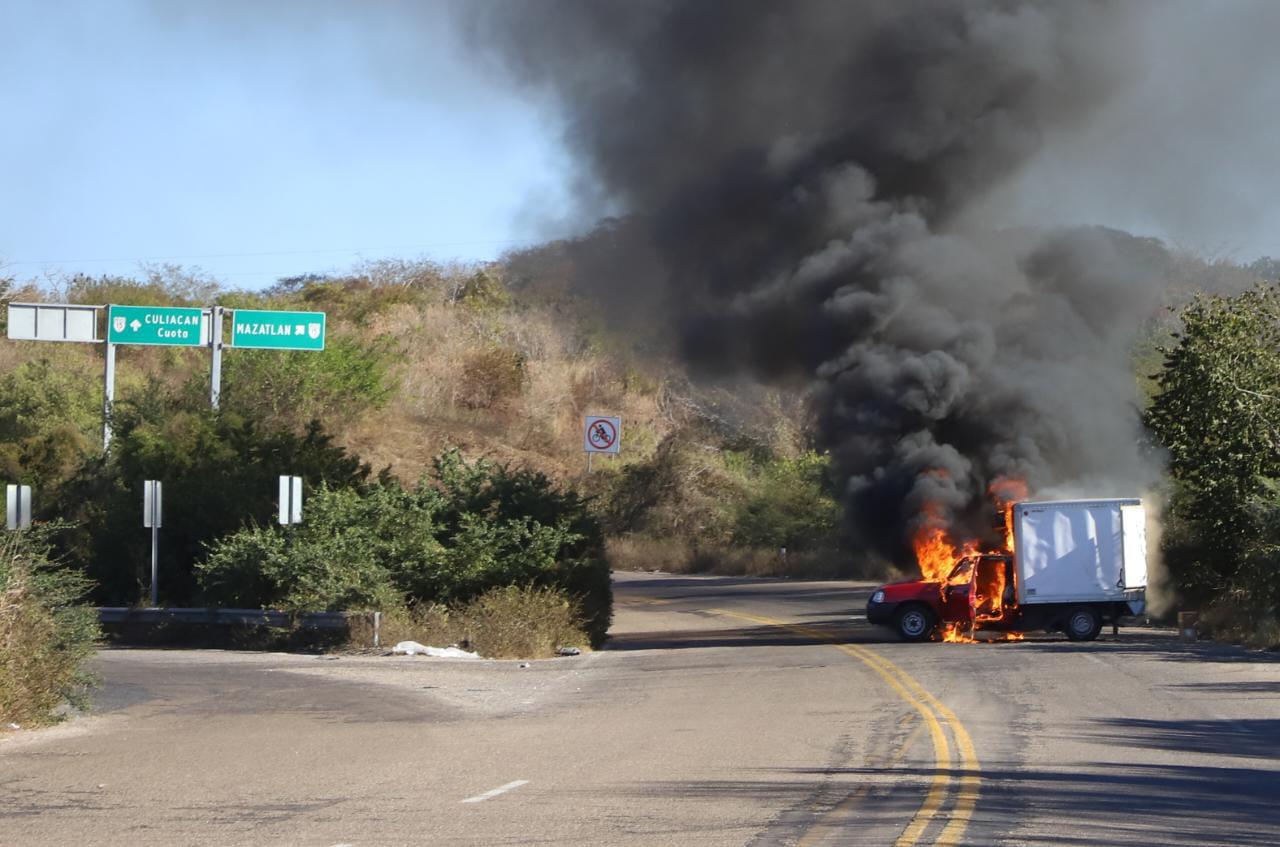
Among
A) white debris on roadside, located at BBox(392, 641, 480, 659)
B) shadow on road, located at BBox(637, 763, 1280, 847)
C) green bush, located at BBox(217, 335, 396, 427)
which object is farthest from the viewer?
green bush, located at BBox(217, 335, 396, 427)

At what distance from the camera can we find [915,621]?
23.8m

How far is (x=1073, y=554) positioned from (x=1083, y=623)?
1195mm

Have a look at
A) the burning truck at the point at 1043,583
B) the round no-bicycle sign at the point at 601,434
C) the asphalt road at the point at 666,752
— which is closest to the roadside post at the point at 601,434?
the round no-bicycle sign at the point at 601,434

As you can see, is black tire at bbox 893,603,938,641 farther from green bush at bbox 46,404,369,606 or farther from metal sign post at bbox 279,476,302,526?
green bush at bbox 46,404,369,606

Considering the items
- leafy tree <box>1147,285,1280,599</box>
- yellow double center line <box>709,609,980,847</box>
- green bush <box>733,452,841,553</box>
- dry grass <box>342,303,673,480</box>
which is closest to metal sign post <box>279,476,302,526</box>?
yellow double center line <box>709,609,980,847</box>

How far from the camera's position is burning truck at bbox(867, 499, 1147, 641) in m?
23.5

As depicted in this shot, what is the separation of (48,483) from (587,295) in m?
13.8

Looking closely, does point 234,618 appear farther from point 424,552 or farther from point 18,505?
point 18,505

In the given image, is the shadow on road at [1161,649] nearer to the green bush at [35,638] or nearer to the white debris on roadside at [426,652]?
the white debris on roadside at [426,652]

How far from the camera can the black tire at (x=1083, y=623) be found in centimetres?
2361

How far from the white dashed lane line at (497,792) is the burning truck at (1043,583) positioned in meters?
14.6

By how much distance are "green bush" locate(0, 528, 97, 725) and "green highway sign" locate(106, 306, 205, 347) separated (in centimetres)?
1921

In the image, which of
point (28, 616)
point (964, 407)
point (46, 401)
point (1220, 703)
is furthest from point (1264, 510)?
point (46, 401)

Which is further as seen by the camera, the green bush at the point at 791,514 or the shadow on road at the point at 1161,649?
the green bush at the point at 791,514
